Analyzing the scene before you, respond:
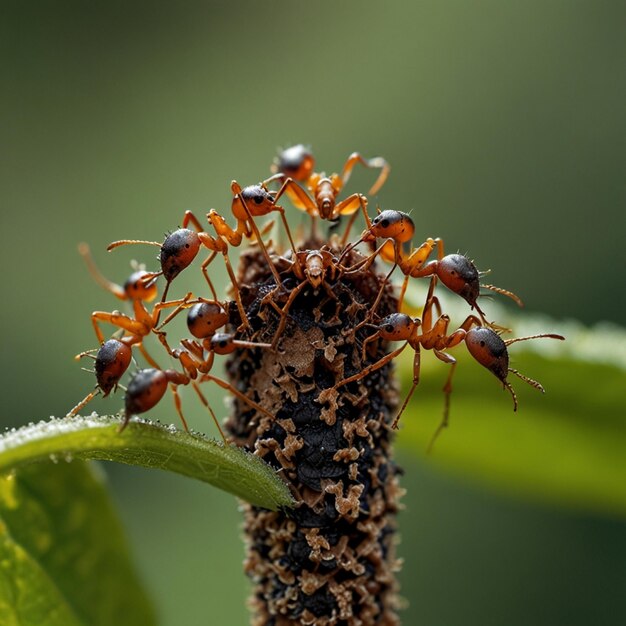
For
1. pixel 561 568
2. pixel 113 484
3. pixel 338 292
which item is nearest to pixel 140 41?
pixel 113 484

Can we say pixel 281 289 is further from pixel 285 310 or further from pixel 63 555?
pixel 63 555

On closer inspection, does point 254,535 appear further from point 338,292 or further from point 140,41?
point 140,41

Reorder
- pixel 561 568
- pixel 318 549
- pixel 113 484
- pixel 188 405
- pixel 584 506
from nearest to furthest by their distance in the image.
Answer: pixel 318 549 → pixel 584 506 → pixel 188 405 → pixel 113 484 → pixel 561 568

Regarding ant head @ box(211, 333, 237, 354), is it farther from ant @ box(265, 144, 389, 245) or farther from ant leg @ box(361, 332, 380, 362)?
ant @ box(265, 144, 389, 245)

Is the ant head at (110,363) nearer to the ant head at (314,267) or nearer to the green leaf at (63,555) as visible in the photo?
the green leaf at (63,555)

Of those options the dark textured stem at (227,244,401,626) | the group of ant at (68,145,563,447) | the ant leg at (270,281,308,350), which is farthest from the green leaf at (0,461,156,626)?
the ant leg at (270,281,308,350)
